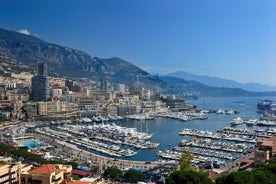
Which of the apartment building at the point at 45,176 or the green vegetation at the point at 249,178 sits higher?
the apartment building at the point at 45,176

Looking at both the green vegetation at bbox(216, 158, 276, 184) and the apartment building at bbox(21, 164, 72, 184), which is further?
the green vegetation at bbox(216, 158, 276, 184)

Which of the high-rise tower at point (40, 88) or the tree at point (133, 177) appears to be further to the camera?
the high-rise tower at point (40, 88)

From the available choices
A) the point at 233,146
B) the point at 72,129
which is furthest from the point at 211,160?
the point at 72,129

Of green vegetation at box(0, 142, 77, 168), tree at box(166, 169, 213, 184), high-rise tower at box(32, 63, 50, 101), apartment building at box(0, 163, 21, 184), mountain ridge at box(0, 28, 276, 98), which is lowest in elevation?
green vegetation at box(0, 142, 77, 168)

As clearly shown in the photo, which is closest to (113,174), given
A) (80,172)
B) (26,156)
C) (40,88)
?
(80,172)

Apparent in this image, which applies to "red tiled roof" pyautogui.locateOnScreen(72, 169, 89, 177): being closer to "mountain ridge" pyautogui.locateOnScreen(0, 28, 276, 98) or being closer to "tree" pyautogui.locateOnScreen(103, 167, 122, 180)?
"tree" pyautogui.locateOnScreen(103, 167, 122, 180)

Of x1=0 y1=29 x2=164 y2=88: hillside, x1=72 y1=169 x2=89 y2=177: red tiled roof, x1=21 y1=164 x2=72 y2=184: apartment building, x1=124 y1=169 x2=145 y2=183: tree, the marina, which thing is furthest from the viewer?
x1=0 y1=29 x2=164 y2=88: hillside

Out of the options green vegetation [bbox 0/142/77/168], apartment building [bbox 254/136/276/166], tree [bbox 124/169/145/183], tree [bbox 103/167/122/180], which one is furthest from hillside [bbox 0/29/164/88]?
apartment building [bbox 254/136/276/166]

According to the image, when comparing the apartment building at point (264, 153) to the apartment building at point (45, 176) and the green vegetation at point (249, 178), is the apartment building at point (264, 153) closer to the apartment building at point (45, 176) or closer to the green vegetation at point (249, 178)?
the green vegetation at point (249, 178)

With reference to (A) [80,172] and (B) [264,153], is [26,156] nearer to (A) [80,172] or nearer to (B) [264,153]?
(A) [80,172]

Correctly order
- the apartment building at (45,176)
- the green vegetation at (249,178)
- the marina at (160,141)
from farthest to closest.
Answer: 1. the marina at (160,141)
2. the green vegetation at (249,178)
3. the apartment building at (45,176)

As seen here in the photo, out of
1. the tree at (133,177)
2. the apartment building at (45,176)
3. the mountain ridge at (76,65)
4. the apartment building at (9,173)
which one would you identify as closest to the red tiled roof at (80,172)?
the tree at (133,177)

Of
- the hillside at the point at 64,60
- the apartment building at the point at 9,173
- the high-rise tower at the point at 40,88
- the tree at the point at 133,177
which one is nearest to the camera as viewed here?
the apartment building at the point at 9,173

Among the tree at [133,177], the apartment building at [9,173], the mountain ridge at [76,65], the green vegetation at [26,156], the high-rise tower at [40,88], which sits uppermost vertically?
the mountain ridge at [76,65]
